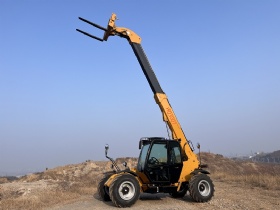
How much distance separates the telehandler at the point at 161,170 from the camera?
1198cm

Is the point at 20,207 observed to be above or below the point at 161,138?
below

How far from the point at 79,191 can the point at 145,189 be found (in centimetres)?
613

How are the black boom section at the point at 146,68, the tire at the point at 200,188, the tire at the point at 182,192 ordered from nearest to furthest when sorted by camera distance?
the tire at the point at 200,188
the tire at the point at 182,192
the black boom section at the point at 146,68

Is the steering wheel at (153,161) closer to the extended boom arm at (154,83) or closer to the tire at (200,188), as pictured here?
the extended boom arm at (154,83)

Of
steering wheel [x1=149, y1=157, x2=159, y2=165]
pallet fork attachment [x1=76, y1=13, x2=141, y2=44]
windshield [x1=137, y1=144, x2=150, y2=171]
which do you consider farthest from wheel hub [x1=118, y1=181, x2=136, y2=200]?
pallet fork attachment [x1=76, y1=13, x2=141, y2=44]

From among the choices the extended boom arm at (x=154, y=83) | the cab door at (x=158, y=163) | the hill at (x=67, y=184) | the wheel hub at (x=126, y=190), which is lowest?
the hill at (x=67, y=184)

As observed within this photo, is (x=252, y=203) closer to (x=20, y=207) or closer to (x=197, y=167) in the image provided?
(x=197, y=167)

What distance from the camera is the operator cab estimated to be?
1286cm

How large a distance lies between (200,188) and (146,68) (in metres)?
5.81

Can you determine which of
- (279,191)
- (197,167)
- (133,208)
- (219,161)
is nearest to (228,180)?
(279,191)

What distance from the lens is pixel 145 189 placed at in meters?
13.0

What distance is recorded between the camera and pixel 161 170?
1294cm

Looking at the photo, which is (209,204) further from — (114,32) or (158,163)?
(114,32)

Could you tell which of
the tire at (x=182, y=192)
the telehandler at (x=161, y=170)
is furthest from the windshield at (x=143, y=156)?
the tire at (x=182, y=192)
